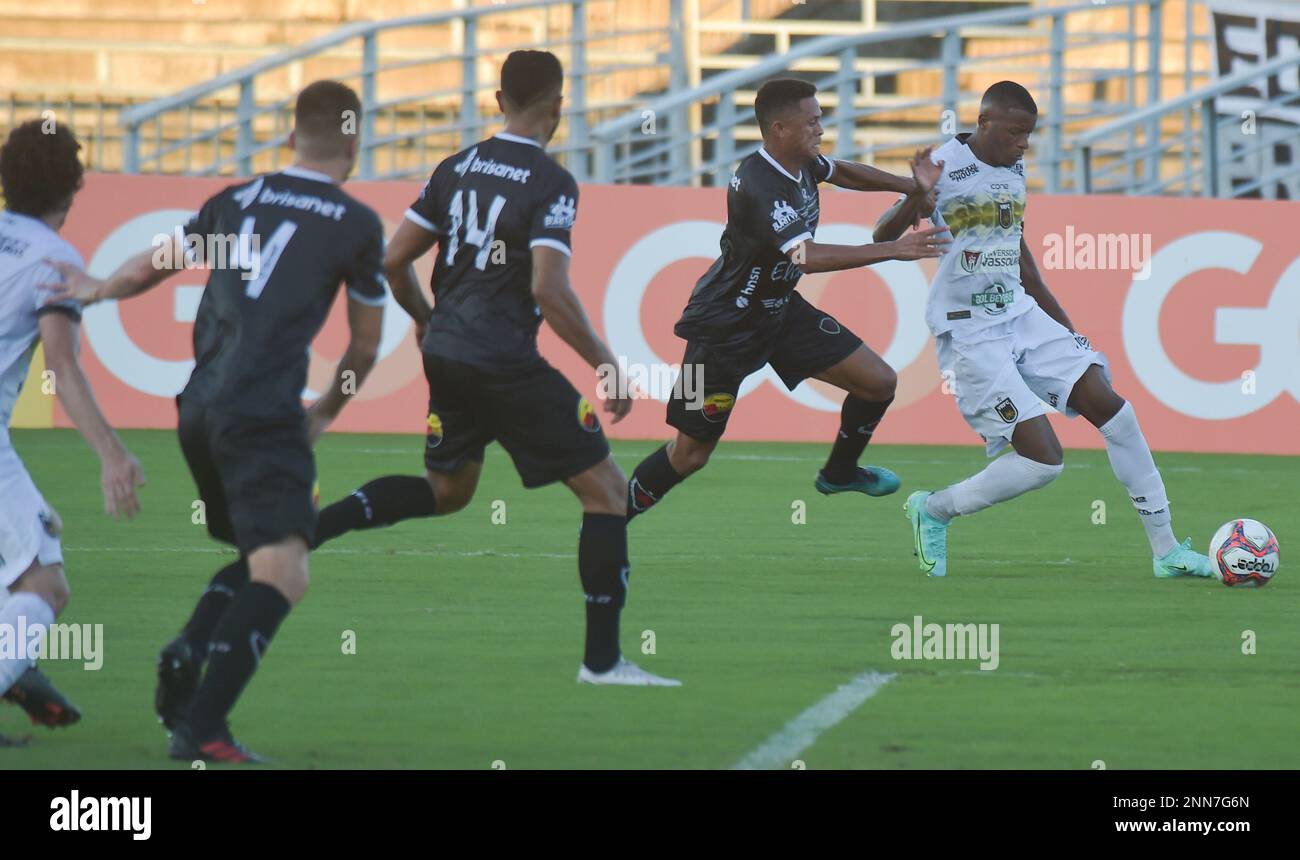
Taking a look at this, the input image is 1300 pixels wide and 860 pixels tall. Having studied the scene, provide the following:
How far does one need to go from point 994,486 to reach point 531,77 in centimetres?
353

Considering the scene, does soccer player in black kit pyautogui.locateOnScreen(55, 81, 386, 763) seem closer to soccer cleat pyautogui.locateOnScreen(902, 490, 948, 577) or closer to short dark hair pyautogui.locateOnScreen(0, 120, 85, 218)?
short dark hair pyautogui.locateOnScreen(0, 120, 85, 218)

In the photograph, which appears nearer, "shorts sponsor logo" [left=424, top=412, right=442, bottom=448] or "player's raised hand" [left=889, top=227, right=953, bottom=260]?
"shorts sponsor logo" [left=424, top=412, right=442, bottom=448]

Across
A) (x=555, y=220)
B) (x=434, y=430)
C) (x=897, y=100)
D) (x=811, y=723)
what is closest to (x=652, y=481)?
(x=434, y=430)

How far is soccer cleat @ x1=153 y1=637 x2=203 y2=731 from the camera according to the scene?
5.43 meters

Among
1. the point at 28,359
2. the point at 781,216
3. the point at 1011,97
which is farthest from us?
the point at 1011,97

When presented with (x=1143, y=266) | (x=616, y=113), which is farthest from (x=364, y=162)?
(x=1143, y=266)

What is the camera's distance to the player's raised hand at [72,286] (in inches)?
216

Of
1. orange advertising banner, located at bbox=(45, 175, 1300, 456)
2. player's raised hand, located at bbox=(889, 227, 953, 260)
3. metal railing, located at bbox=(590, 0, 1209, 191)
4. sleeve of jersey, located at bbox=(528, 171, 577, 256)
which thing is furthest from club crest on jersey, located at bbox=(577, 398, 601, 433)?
orange advertising banner, located at bbox=(45, 175, 1300, 456)

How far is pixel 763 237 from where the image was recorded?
8.95 m

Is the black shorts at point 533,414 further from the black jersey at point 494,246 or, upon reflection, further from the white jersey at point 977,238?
the white jersey at point 977,238

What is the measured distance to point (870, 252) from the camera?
856 cm

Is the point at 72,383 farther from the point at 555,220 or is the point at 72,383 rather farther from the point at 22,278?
the point at 555,220

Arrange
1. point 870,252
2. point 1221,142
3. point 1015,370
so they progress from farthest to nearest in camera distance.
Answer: point 1221,142
point 1015,370
point 870,252
